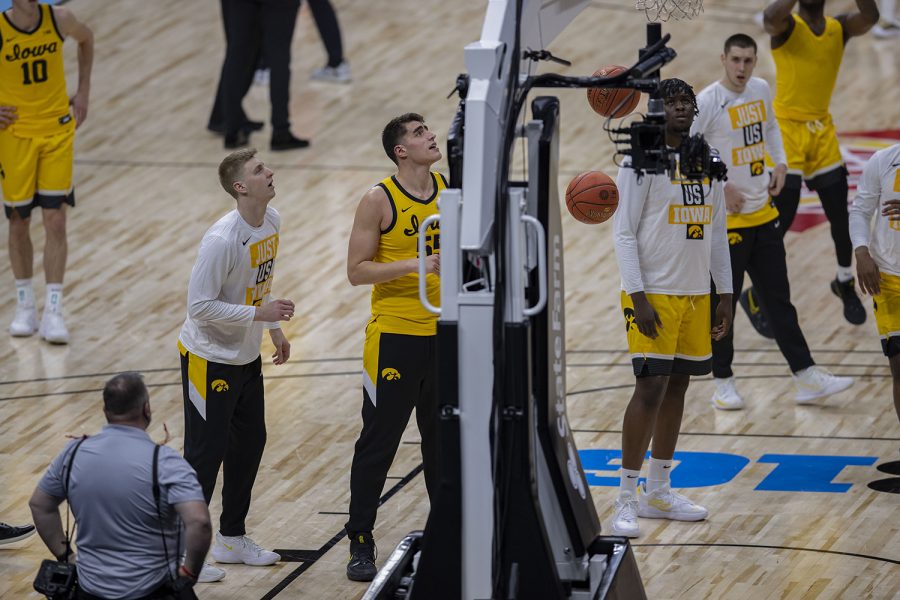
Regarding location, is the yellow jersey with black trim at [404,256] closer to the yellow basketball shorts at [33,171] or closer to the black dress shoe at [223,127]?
the yellow basketball shorts at [33,171]

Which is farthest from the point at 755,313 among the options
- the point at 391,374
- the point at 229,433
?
the point at 229,433

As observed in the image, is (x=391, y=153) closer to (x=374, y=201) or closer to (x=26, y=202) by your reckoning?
(x=374, y=201)

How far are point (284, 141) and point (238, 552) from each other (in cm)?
A: 681

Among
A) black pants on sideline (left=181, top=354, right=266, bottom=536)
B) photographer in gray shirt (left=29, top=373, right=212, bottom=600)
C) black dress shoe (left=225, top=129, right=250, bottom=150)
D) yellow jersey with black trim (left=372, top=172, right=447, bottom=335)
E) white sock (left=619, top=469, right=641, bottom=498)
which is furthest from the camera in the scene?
black dress shoe (left=225, top=129, right=250, bottom=150)

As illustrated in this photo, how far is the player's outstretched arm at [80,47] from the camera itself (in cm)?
1002

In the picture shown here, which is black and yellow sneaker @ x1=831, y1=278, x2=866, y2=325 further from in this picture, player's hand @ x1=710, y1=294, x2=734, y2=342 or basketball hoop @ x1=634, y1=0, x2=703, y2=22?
basketball hoop @ x1=634, y1=0, x2=703, y2=22

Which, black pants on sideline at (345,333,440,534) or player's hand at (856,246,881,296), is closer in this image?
black pants on sideline at (345,333,440,534)

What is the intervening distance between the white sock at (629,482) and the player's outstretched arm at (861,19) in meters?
3.85

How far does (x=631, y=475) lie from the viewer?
734 centimetres

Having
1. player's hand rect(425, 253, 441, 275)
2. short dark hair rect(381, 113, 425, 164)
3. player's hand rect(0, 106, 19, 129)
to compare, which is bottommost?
player's hand rect(425, 253, 441, 275)

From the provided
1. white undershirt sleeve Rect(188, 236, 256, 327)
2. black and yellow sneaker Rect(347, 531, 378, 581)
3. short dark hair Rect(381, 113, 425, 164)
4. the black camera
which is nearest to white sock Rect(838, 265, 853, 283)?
short dark hair Rect(381, 113, 425, 164)

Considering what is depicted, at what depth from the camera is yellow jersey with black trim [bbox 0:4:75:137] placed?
9.92 meters

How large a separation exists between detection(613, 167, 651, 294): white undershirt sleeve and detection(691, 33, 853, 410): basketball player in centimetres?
150

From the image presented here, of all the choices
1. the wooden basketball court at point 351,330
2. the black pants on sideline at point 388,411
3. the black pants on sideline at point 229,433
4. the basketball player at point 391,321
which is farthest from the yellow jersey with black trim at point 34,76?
the black pants on sideline at point 388,411
